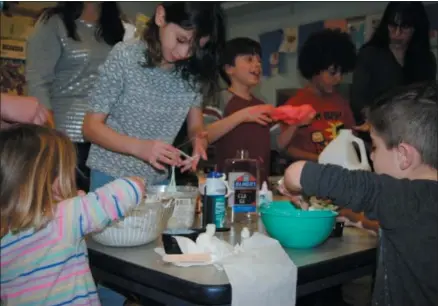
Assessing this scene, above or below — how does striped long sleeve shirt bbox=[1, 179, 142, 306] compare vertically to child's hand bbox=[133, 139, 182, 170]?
below

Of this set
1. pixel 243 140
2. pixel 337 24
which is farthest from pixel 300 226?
pixel 337 24

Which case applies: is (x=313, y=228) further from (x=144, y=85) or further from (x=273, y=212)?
(x=144, y=85)

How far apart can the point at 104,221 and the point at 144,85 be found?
65 cm

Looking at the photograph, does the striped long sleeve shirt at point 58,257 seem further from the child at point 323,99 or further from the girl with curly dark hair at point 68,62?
the child at point 323,99

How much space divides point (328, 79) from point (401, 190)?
169 centimetres

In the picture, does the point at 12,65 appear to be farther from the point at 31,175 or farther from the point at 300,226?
the point at 300,226

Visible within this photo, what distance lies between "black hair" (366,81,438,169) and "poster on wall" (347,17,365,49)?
2934 mm

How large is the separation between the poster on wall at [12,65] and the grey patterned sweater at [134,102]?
216cm

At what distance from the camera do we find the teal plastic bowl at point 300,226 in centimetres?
122

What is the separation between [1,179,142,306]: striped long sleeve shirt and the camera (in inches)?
41.3

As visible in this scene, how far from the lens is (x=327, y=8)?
4.27m

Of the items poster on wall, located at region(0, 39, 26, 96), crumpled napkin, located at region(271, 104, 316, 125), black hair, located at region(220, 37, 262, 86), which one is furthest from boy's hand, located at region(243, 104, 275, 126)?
poster on wall, located at region(0, 39, 26, 96)

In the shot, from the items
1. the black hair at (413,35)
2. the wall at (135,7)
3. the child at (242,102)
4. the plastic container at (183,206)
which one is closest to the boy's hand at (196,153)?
the plastic container at (183,206)

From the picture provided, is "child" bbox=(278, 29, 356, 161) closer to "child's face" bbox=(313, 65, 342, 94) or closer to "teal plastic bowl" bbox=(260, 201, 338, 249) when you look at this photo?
"child's face" bbox=(313, 65, 342, 94)
